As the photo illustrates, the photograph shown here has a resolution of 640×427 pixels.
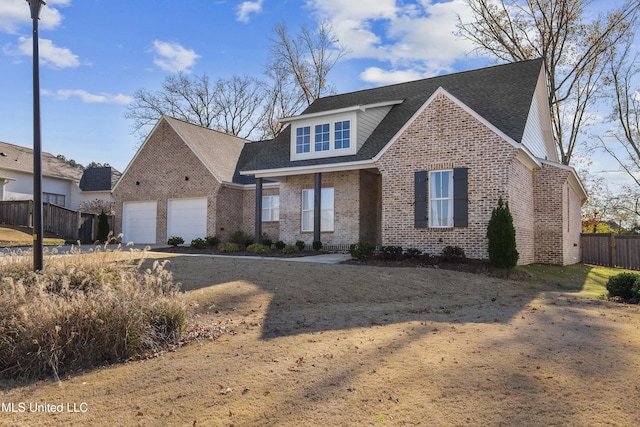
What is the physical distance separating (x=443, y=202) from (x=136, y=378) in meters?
11.6

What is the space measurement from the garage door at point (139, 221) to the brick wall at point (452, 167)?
13889mm

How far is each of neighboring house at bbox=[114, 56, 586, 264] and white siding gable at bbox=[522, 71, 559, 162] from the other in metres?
0.09

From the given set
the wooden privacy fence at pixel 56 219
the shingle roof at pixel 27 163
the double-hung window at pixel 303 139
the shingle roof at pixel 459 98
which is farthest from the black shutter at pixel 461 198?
the shingle roof at pixel 27 163

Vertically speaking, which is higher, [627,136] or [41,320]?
[627,136]

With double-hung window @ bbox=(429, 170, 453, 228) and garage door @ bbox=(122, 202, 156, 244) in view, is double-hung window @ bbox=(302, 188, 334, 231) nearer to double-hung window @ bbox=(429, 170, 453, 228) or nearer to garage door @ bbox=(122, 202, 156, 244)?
double-hung window @ bbox=(429, 170, 453, 228)

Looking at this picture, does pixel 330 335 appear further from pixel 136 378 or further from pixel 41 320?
pixel 41 320

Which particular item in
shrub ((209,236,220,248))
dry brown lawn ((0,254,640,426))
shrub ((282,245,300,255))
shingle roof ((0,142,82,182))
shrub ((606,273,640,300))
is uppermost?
shingle roof ((0,142,82,182))

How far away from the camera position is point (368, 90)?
2284 centimetres

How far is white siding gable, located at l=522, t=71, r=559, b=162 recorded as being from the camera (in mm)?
17031

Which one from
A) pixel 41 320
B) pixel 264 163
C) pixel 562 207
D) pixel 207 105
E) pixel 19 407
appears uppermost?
pixel 207 105

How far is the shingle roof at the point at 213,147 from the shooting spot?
74.6ft

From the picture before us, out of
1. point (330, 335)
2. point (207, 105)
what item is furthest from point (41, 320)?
point (207, 105)

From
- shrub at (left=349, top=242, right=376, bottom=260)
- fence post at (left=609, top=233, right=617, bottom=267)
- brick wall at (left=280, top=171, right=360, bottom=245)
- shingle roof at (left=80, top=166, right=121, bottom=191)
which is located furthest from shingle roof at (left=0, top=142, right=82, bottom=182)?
fence post at (left=609, top=233, right=617, bottom=267)

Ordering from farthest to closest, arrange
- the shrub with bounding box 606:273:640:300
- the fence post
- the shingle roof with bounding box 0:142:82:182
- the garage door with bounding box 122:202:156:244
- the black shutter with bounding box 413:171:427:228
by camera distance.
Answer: the shingle roof with bounding box 0:142:82:182 → the garage door with bounding box 122:202:156:244 → the fence post → the black shutter with bounding box 413:171:427:228 → the shrub with bounding box 606:273:640:300
